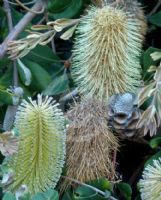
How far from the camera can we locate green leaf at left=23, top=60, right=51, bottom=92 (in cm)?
133

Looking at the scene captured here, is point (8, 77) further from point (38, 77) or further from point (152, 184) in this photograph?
point (152, 184)

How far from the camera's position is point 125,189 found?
47.8 inches

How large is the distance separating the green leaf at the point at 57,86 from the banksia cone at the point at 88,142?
0.38ft

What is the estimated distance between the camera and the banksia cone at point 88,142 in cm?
118

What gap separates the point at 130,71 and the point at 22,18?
276 millimetres

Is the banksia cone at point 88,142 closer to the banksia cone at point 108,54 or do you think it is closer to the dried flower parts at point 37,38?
the banksia cone at point 108,54

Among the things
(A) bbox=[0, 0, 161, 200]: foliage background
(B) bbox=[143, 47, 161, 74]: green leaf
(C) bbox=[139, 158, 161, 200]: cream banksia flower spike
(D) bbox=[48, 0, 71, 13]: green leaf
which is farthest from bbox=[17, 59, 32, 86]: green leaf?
(C) bbox=[139, 158, 161, 200]: cream banksia flower spike

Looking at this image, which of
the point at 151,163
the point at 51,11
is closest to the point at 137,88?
the point at 151,163

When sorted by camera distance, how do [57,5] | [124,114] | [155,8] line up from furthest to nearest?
1. [155,8]
2. [57,5]
3. [124,114]

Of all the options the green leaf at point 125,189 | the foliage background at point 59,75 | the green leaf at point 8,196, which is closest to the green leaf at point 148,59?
the foliage background at point 59,75

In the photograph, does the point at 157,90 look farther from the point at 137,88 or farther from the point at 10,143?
the point at 10,143

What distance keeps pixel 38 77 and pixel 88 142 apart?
0.22 meters

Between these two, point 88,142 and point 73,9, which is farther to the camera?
point 73,9

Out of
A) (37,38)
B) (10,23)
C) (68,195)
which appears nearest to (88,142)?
(68,195)
